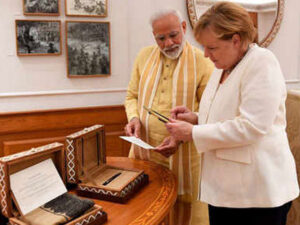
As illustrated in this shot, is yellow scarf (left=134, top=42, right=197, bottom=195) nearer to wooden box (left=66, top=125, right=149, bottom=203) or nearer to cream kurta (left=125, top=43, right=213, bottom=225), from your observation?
cream kurta (left=125, top=43, right=213, bottom=225)

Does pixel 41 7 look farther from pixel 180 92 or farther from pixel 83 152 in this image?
pixel 83 152

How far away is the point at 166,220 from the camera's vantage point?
158 cm

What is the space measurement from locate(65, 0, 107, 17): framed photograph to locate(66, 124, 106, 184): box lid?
1.79 meters

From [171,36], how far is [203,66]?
325mm

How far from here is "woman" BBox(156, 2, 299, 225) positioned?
4.29 feet

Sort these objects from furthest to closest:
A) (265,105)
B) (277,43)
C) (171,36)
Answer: (277,43)
(171,36)
(265,105)

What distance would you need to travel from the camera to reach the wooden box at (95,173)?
1.54 meters

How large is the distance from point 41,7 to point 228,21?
7.26 ft

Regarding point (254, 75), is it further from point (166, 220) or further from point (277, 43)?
point (277, 43)

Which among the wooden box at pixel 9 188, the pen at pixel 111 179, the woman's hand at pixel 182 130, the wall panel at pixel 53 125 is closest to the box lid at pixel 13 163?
the wooden box at pixel 9 188

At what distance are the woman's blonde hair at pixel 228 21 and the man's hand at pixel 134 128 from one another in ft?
3.24

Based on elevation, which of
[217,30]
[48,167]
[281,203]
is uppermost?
[217,30]

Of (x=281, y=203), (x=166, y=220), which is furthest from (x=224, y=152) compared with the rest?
(x=166, y=220)

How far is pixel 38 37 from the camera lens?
3006 mm
